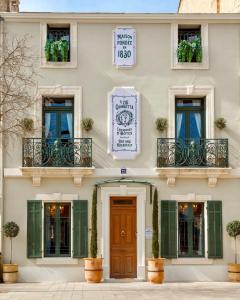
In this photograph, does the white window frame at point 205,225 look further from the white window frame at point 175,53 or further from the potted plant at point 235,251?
the white window frame at point 175,53

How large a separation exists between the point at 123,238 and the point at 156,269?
1.64m


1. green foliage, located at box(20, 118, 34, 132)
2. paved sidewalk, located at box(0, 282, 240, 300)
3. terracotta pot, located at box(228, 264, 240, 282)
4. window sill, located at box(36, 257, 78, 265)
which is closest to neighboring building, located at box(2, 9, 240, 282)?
window sill, located at box(36, 257, 78, 265)

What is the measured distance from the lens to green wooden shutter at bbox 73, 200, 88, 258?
70.2 feet

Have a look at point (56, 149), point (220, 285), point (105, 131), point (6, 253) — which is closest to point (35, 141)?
point (56, 149)

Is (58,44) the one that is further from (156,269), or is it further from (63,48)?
(156,269)

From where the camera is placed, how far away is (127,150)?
21797 millimetres

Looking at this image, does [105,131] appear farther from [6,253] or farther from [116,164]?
[6,253]

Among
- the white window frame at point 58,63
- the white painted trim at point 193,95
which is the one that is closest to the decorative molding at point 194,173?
the white painted trim at point 193,95

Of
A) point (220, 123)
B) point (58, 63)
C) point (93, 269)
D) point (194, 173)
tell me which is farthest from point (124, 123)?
point (93, 269)

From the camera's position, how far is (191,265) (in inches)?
845

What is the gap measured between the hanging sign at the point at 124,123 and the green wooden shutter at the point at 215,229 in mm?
2917

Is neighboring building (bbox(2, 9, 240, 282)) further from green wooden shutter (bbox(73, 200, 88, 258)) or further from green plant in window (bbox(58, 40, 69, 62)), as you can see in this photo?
green plant in window (bbox(58, 40, 69, 62))

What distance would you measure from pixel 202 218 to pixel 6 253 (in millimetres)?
6150

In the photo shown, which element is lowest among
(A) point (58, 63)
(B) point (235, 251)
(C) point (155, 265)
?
(C) point (155, 265)
